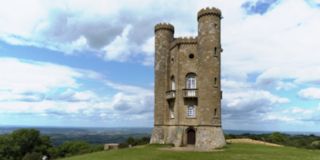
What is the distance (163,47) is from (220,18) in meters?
7.43

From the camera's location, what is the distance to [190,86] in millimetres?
34719

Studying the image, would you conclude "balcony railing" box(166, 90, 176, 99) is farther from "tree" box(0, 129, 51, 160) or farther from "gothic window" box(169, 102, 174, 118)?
"tree" box(0, 129, 51, 160)

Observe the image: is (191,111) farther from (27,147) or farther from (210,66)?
(27,147)

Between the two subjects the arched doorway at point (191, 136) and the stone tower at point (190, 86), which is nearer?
the stone tower at point (190, 86)

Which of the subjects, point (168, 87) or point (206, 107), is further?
point (168, 87)

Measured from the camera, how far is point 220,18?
34.0 metres

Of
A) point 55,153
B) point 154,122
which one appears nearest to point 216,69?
point 154,122

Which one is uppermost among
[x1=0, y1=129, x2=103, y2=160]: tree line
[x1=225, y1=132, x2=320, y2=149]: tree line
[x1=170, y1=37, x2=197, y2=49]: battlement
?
[x1=170, y1=37, x2=197, y2=49]: battlement

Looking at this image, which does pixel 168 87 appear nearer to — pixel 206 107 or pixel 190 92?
pixel 190 92

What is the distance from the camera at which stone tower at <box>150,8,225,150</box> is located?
3228cm

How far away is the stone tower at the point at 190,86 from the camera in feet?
106

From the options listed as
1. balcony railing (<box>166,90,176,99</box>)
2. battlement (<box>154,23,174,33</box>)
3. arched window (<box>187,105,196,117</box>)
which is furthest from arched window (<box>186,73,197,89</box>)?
battlement (<box>154,23,174,33</box>)

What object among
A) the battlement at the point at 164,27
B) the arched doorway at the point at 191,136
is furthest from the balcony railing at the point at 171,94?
the battlement at the point at 164,27

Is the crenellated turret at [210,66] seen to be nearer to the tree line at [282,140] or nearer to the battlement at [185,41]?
the battlement at [185,41]
